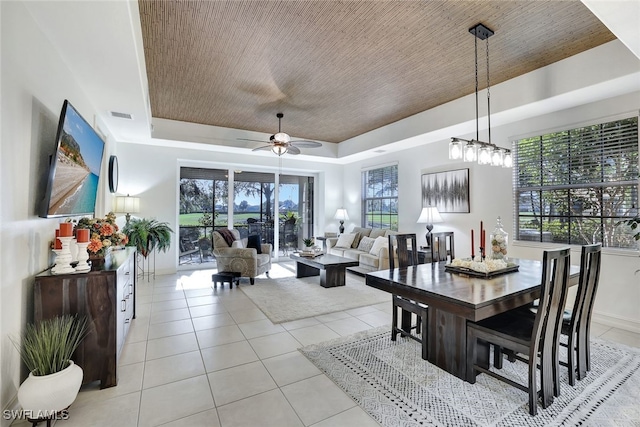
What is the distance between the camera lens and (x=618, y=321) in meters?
3.38

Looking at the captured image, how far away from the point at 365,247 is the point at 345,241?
2.04ft

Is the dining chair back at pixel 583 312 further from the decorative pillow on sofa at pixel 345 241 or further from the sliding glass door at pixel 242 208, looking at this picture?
the sliding glass door at pixel 242 208

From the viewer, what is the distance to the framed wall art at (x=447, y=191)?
199 inches

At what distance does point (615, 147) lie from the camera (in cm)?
343

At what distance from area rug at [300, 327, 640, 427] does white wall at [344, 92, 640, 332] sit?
850mm

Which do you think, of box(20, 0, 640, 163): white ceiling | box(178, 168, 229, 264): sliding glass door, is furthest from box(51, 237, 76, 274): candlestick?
box(178, 168, 229, 264): sliding glass door

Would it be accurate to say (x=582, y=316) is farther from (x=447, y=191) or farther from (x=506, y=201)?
(x=447, y=191)

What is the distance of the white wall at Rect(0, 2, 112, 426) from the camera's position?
5.80 feet

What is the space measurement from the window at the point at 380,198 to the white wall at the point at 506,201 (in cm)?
23

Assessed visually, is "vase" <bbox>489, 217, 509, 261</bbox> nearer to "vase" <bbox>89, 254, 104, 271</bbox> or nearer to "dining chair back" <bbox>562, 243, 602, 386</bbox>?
"dining chair back" <bbox>562, 243, 602, 386</bbox>

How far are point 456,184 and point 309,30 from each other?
362 centimetres

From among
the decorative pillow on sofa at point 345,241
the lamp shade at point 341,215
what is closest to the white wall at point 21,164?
the decorative pillow on sofa at point 345,241

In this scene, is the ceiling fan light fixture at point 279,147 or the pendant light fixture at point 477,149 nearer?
the pendant light fixture at point 477,149

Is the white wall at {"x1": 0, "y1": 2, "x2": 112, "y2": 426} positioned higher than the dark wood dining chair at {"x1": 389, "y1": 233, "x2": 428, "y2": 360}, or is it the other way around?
the white wall at {"x1": 0, "y1": 2, "x2": 112, "y2": 426}
